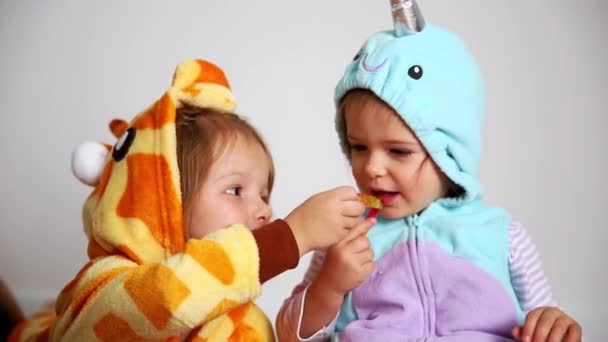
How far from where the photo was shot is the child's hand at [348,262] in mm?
848

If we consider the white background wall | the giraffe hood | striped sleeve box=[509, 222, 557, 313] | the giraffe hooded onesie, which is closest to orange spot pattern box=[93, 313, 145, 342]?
the giraffe hooded onesie

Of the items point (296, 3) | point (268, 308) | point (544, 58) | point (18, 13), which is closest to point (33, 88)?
point (18, 13)

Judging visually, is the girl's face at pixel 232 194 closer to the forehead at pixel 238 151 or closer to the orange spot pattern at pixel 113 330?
the forehead at pixel 238 151

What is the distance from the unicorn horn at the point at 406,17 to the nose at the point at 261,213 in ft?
1.19

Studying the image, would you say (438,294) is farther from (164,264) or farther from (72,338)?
(72,338)

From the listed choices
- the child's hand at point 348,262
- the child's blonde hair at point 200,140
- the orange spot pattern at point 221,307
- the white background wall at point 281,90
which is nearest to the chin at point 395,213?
the child's hand at point 348,262

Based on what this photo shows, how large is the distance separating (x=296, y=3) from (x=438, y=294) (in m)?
0.98

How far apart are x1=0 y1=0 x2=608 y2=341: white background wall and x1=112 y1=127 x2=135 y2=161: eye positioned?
2.41 feet

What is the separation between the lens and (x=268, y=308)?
1645mm

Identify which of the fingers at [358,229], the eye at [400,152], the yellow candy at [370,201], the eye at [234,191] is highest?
the eye at [400,152]

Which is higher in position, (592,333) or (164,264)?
(164,264)

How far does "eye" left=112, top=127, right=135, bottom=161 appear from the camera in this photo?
2.88 feet

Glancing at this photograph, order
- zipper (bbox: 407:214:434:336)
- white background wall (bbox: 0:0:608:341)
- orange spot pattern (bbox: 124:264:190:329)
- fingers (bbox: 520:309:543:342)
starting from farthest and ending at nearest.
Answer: white background wall (bbox: 0:0:608:341) → zipper (bbox: 407:214:434:336) → fingers (bbox: 520:309:543:342) → orange spot pattern (bbox: 124:264:190:329)

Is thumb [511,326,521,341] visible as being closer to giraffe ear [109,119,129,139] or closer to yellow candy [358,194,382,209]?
yellow candy [358,194,382,209]
